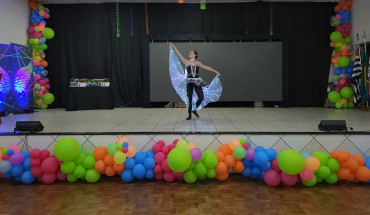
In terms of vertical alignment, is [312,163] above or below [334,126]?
below

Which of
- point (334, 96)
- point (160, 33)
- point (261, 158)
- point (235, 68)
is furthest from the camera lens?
point (160, 33)

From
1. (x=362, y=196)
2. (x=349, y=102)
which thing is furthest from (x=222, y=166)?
(x=349, y=102)

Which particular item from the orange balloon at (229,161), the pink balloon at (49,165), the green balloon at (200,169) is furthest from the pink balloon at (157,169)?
the pink balloon at (49,165)

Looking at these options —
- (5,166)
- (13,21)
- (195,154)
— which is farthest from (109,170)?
(13,21)

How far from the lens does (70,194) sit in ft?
10.8

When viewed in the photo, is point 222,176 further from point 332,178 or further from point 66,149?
point 66,149

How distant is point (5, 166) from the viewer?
348cm

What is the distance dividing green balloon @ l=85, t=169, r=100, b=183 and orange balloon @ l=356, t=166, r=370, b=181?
113 inches

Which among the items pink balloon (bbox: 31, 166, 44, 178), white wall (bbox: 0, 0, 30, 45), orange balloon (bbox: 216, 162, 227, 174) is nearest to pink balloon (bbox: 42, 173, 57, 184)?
pink balloon (bbox: 31, 166, 44, 178)

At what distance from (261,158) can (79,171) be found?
201cm

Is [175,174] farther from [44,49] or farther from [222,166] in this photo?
[44,49]

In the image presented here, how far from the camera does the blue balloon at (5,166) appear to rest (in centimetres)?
347

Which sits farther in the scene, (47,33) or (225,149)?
(47,33)

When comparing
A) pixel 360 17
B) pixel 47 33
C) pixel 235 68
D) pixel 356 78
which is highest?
pixel 360 17
